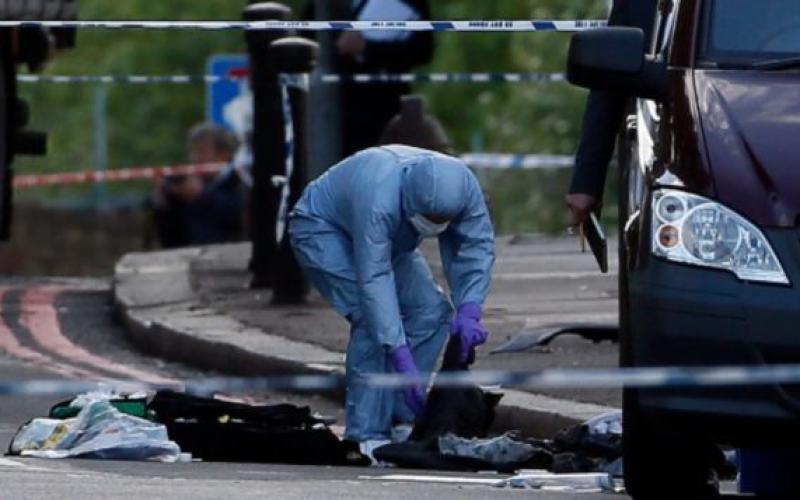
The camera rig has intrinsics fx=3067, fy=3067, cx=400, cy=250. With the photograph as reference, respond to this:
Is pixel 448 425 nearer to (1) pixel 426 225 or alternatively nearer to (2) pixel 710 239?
(1) pixel 426 225

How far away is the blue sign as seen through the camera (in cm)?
2394

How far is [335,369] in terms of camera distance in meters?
11.9

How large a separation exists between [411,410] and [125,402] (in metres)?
0.99

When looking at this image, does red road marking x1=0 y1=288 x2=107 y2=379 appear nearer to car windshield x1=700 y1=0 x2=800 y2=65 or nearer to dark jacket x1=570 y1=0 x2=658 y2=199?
dark jacket x1=570 y1=0 x2=658 y2=199

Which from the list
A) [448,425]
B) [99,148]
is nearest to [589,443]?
[448,425]

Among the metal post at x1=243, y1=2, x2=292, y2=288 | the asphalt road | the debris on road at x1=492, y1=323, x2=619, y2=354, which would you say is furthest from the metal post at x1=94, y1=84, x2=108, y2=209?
the debris on road at x1=492, y1=323, x2=619, y2=354

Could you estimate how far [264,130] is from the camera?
48.0 feet

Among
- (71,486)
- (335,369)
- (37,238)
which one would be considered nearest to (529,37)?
(37,238)

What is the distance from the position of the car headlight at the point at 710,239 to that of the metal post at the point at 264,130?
6.62 m

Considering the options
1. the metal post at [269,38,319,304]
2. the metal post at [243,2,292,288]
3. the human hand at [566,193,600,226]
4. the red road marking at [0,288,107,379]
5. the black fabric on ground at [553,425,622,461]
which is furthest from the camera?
the metal post at [243,2,292,288]

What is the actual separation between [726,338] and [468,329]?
101 inches

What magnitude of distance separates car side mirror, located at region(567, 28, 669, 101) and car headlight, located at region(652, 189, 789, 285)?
17.6 inches

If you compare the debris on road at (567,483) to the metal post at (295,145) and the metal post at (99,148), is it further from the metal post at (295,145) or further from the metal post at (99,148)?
the metal post at (99,148)

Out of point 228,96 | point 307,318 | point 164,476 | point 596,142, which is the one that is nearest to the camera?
point 164,476
